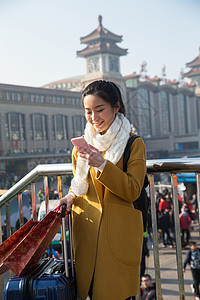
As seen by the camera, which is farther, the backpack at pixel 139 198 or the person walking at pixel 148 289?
the person walking at pixel 148 289

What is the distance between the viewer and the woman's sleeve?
4.48 feet

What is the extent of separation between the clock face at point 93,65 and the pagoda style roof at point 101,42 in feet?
3.62

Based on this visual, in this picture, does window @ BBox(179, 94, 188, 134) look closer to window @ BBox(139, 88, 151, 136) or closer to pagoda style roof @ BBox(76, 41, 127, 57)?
window @ BBox(139, 88, 151, 136)

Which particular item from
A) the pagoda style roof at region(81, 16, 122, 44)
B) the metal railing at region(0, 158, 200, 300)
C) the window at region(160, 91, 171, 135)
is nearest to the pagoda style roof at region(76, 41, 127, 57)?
the pagoda style roof at region(81, 16, 122, 44)

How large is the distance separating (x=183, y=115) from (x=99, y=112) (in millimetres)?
70083

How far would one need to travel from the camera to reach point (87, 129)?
159 centimetres

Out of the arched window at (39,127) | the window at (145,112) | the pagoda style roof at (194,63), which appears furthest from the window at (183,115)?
the arched window at (39,127)

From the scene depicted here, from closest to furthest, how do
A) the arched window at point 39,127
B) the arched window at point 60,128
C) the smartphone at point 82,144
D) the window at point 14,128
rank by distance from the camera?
1. the smartphone at point 82,144
2. the window at point 14,128
3. the arched window at point 39,127
4. the arched window at point 60,128

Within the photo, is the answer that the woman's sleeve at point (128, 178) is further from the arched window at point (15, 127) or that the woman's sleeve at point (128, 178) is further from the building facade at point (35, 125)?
the arched window at point (15, 127)

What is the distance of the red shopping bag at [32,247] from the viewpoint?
1.41 m

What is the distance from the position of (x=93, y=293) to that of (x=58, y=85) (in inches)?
2678

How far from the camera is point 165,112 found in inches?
2542

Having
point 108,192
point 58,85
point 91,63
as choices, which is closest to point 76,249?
point 108,192

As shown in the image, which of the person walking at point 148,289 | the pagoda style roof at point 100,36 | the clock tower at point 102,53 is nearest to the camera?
the person walking at point 148,289
